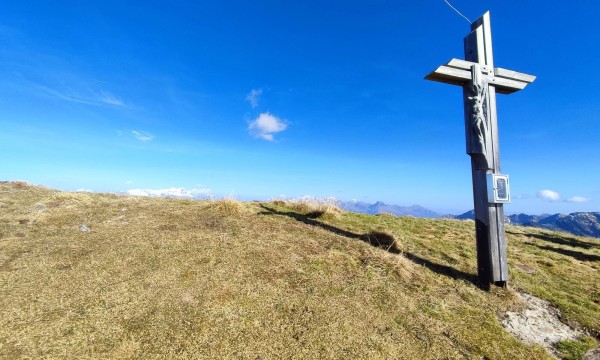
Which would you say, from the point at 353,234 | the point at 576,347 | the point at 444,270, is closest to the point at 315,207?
the point at 353,234

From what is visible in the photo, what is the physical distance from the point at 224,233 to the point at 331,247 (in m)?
2.42

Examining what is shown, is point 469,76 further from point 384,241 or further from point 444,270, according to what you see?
point 384,241

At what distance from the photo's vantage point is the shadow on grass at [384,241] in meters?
5.88

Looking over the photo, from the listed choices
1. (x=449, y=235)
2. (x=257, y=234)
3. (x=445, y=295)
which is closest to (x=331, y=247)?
(x=257, y=234)

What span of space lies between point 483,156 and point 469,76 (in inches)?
61.4

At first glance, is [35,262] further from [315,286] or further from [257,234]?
[315,286]

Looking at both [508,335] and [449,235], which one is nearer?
[508,335]

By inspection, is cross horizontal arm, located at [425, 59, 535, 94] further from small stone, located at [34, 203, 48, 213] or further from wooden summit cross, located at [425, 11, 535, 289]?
small stone, located at [34, 203, 48, 213]

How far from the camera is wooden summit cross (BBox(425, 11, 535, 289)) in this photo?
5520 mm

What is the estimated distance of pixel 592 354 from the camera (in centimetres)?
370

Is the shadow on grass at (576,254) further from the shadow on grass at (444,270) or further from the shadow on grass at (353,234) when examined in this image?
the shadow on grass at (353,234)

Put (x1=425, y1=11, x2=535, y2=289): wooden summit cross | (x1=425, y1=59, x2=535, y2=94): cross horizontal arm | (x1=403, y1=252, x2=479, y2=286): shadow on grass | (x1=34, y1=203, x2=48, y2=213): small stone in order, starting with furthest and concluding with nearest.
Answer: (x1=34, y1=203, x2=48, y2=213): small stone < (x1=403, y1=252, x2=479, y2=286): shadow on grass < (x1=425, y1=59, x2=535, y2=94): cross horizontal arm < (x1=425, y1=11, x2=535, y2=289): wooden summit cross

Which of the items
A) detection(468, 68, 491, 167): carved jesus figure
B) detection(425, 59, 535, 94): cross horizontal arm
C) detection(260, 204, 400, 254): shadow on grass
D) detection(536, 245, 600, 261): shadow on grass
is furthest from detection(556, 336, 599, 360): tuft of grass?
detection(536, 245, 600, 261): shadow on grass

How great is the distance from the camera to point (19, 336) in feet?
10.7
